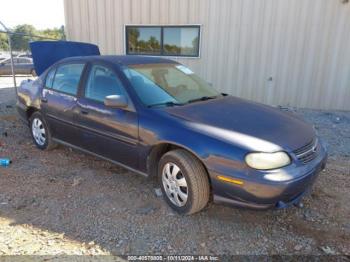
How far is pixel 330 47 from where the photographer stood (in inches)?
295

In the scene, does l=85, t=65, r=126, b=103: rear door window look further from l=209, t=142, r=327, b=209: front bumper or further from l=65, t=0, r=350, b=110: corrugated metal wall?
l=65, t=0, r=350, b=110: corrugated metal wall

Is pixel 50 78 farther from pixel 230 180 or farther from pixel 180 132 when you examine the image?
pixel 230 180

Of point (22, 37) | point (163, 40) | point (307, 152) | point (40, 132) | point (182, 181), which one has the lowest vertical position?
point (40, 132)

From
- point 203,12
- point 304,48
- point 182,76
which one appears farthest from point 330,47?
point 182,76

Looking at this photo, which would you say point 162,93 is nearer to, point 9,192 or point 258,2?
point 9,192

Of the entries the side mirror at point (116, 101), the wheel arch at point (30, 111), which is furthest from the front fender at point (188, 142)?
the wheel arch at point (30, 111)

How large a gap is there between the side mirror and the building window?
222 inches

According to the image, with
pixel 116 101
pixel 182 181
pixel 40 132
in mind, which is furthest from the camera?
pixel 40 132

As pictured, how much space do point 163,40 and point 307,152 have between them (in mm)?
6588

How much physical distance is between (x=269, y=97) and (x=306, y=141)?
561 cm

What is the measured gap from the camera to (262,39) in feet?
25.6

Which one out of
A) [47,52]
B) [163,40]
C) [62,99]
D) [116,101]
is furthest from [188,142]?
[163,40]

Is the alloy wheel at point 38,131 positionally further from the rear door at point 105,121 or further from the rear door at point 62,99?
the rear door at point 105,121

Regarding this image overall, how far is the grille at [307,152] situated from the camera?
2693 millimetres
